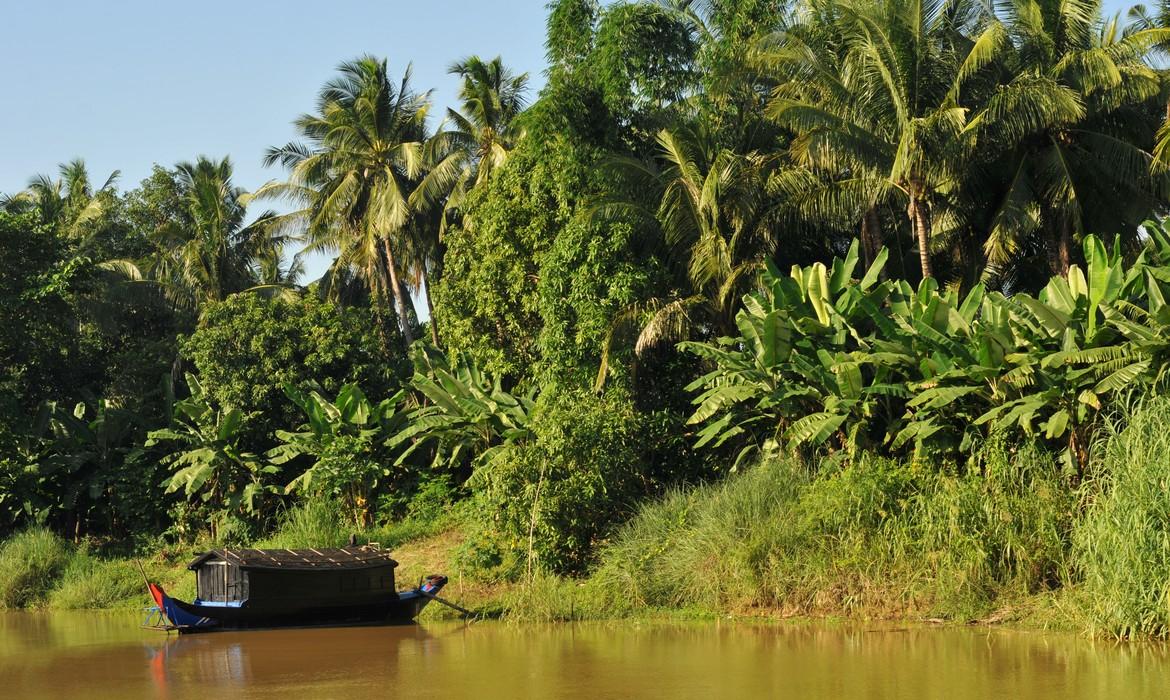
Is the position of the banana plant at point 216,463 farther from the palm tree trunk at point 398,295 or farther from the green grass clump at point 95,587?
the palm tree trunk at point 398,295

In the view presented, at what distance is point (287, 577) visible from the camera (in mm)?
15727

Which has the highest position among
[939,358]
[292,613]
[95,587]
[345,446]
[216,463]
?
[939,358]

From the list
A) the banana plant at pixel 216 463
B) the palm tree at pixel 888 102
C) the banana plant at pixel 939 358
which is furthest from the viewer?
the banana plant at pixel 216 463

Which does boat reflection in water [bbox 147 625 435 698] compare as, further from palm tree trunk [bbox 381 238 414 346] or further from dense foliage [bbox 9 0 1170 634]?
palm tree trunk [bbox 381 238 414 346]

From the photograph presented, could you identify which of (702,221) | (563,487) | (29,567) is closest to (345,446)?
(29,567)

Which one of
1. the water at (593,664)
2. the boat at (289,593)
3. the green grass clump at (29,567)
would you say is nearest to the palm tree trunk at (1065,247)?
the water at (593,664)

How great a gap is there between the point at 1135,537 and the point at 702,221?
8602mm

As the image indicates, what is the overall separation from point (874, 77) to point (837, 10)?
1.46m

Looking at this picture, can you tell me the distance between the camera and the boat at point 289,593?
15508mm

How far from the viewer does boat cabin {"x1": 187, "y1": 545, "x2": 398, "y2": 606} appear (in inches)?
614

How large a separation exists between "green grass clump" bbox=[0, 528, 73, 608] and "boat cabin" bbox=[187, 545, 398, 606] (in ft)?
21.9

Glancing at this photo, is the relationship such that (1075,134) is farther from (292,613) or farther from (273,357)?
(273,357)

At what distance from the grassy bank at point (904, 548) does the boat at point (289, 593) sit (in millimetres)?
1285

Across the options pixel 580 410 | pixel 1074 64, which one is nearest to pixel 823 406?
pixel 580 410
